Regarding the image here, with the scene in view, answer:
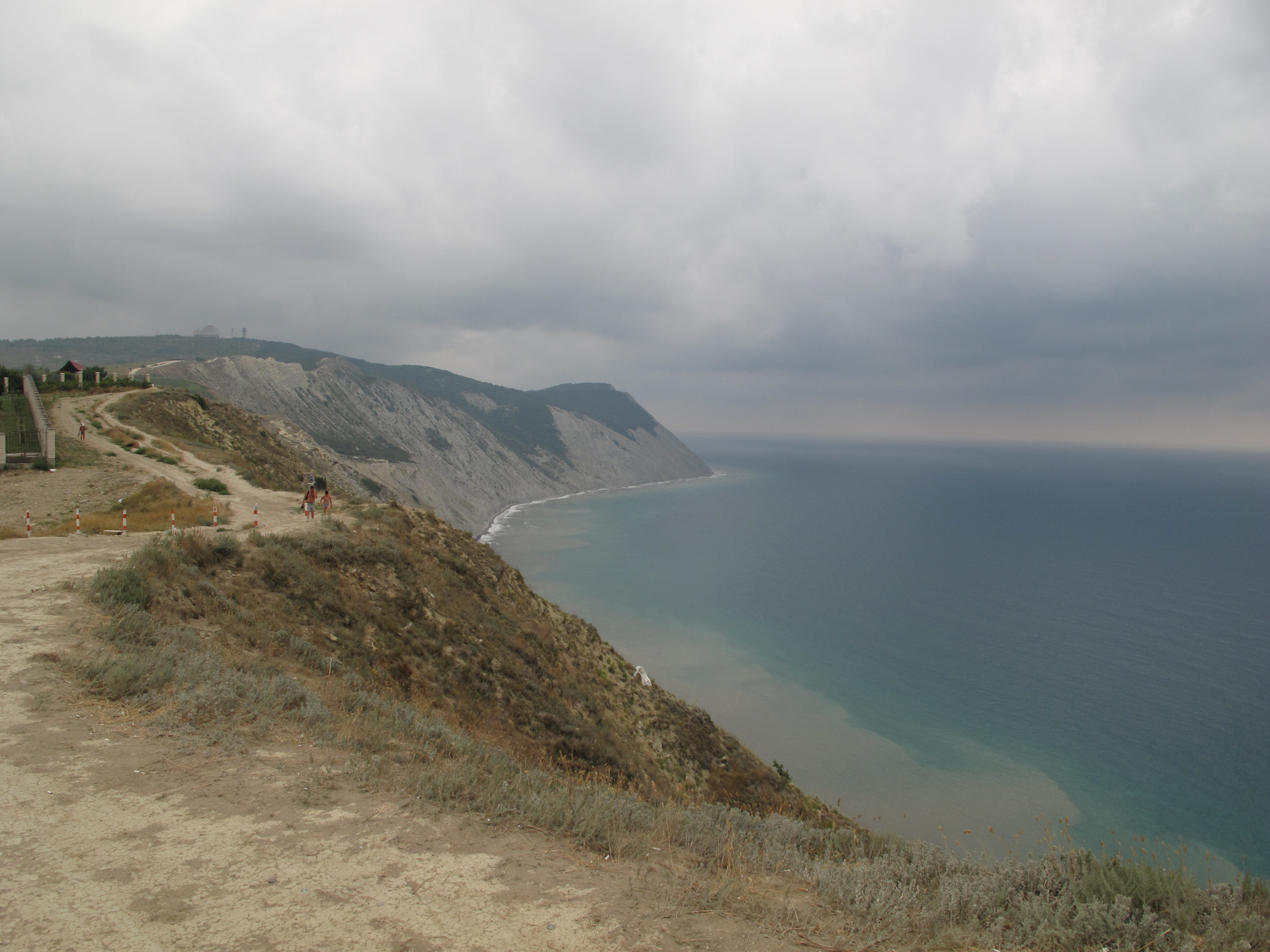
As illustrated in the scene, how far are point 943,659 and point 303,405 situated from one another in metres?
101

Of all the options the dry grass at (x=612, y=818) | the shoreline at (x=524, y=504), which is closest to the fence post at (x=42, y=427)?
the dry grass at (x=612, y=818)

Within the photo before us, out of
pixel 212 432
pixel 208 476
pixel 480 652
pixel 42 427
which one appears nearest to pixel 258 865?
pixel 480 652

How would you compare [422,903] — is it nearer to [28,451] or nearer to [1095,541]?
[28,451]

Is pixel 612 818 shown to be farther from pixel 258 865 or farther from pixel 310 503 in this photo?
pixel 310 503

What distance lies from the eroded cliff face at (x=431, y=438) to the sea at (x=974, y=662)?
57.9 feet

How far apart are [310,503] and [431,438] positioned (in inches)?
4371

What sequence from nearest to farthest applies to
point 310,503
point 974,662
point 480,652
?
point 480,652 < point 310,503 < point 974,662

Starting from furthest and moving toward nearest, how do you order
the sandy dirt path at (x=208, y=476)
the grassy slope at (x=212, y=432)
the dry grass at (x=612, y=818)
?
the grassy slope at (x=212, y=432) < the sandy dirt path at (x=208, y=476) < the dry grass at (x=612, y=818)

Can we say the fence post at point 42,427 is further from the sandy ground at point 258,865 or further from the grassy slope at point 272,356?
the grassy slope at point 272,356

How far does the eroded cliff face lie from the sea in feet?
57.9

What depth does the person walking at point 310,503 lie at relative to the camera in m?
19.6

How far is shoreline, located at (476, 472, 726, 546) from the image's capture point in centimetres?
9244

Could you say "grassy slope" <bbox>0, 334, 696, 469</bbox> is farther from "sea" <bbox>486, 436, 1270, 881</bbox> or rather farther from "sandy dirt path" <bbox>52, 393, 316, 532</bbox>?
"sandy dirt path" <bbox>52, 393, 316, 532</bbox>

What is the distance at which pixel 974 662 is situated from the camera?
4903cm
